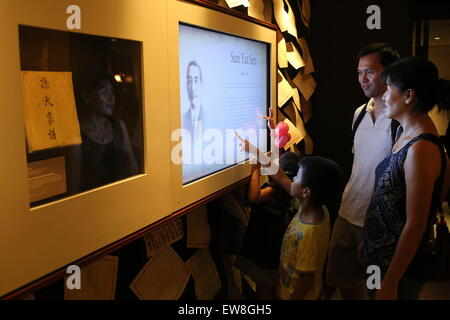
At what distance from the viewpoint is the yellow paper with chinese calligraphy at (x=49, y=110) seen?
0.77m

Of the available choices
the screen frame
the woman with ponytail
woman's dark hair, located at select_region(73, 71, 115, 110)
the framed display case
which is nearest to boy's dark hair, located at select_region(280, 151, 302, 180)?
the screen frame

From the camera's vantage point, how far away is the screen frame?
113 cm

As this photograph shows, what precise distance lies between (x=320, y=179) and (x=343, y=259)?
600 millimetres

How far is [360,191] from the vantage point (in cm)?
191

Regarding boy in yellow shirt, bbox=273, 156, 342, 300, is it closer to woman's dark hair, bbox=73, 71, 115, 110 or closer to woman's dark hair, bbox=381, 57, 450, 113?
woman's dark hair, bbox=381, 57, 450, 113

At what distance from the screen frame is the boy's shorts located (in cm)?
60

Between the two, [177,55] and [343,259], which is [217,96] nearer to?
[177,55]

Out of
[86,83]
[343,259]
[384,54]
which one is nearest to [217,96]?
[86,83]

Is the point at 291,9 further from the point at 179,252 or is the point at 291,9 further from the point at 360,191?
the point at 179,252

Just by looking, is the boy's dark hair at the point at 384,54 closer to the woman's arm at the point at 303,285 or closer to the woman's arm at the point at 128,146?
the woman's arm at the point at 303,285

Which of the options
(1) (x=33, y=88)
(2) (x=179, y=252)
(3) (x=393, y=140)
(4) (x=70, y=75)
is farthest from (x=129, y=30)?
(3) (x=393, y=140)

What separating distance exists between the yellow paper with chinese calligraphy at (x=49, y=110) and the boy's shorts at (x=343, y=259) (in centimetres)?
143

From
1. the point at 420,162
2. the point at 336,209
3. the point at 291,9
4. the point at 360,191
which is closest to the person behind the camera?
the point at 420,162

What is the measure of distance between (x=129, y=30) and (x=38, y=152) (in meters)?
0.33
